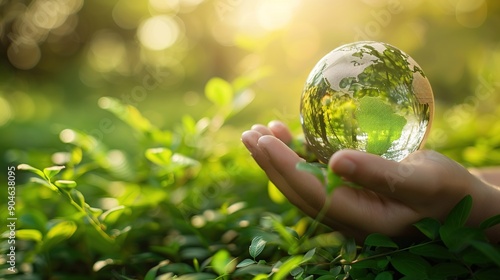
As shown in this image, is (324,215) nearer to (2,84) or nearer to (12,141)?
(12,141)

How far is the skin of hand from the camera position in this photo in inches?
42.4

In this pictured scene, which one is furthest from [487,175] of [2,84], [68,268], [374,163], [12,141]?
[2,84]

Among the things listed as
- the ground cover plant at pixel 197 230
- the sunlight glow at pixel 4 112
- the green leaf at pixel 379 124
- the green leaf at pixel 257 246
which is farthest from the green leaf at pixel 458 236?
the sunlight glow at pixel 4 112

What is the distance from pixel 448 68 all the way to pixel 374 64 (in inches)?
173

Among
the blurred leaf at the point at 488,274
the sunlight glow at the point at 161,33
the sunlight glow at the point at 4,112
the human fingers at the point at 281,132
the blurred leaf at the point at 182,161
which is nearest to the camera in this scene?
the blurred leaf at the point at 488,274

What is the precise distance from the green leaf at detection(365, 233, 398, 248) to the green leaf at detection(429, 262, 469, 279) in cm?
9

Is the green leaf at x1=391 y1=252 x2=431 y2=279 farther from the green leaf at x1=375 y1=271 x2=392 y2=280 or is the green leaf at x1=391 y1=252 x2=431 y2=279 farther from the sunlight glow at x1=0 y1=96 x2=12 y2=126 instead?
the sunlight glow at x1=0 y1=96 x2=12 y2=126

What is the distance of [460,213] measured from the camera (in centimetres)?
112

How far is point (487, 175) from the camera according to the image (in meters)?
1.79

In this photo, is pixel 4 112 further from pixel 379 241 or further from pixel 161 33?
pixel 379 241

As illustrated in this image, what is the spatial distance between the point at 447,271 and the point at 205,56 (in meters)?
8.04

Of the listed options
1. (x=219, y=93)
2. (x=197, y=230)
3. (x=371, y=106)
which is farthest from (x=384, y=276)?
(x=219, y=93)

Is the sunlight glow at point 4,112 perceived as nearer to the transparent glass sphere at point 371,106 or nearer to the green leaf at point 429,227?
the transparent glass sphere at point 371,106

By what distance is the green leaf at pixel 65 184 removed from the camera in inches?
47.0
